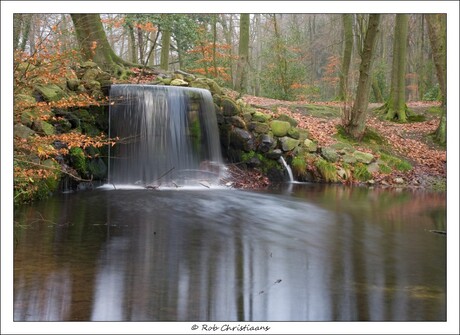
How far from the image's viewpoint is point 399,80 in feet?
43.0

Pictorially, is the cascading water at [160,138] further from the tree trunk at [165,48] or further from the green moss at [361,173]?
the tree trunk at [165,48]

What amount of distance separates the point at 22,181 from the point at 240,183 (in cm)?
→ 492

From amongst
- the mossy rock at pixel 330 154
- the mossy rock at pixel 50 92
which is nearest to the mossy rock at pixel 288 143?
the mossy rock at pixel 330 154

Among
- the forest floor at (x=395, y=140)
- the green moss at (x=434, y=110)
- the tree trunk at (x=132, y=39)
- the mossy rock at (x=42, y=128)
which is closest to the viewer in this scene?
the mossy rock at (x=42, y=128)

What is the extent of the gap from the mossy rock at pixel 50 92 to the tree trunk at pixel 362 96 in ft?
22.9

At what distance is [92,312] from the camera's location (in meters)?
2.73

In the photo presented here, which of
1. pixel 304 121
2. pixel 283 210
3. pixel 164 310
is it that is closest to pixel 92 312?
pixel 164 310

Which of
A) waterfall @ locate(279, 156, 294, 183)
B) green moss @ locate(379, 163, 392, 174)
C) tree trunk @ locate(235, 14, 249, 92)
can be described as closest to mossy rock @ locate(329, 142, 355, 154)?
green moss @ locate(379, 163, 392, 174)

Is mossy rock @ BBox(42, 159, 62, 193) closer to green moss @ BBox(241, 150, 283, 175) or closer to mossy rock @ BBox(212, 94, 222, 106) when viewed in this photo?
green moss @ BBox(241, 150, 283, 175)

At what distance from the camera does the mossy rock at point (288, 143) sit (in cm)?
1012

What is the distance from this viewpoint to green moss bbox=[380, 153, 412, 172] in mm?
9734

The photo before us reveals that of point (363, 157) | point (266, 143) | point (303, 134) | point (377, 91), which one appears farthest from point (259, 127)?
point (377, 91)

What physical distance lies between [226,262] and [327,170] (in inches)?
251

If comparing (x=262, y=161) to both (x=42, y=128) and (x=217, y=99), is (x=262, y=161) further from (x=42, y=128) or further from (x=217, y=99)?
(x=42, y=128)
